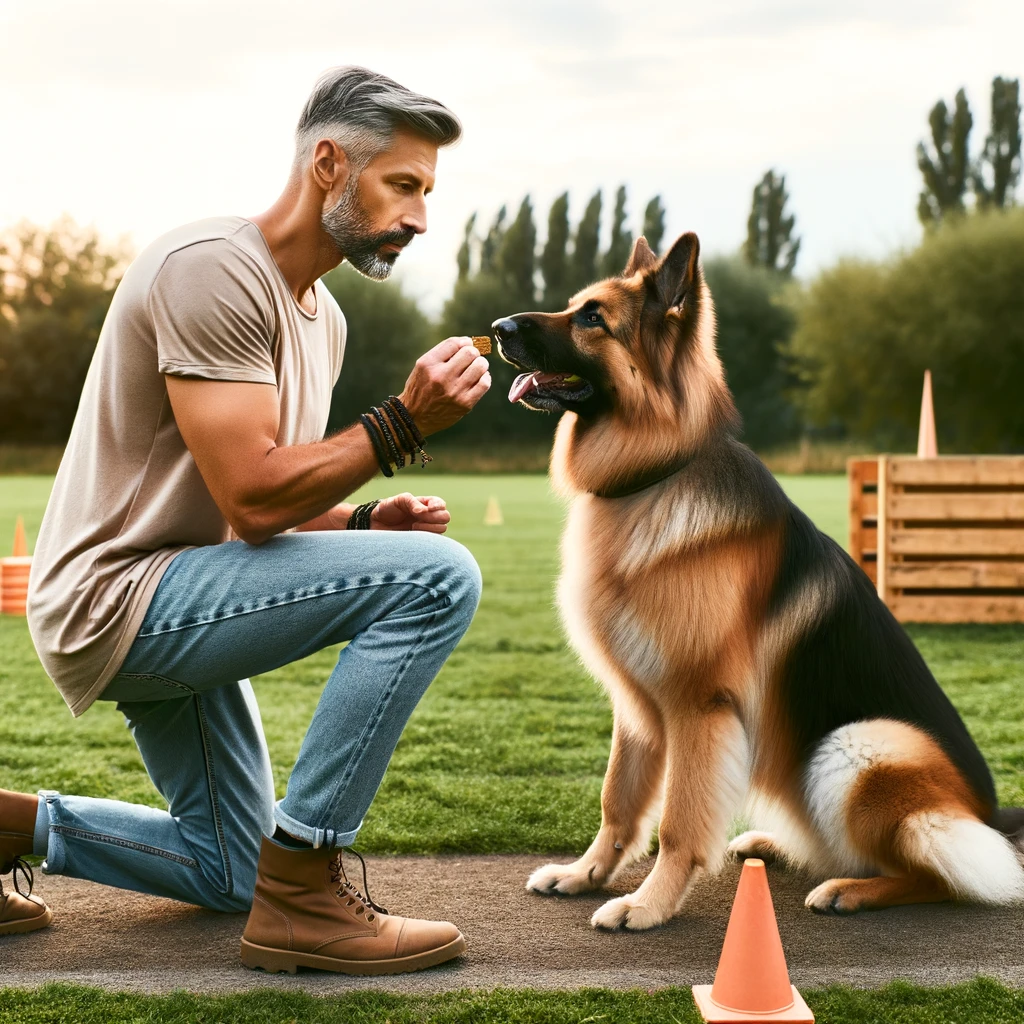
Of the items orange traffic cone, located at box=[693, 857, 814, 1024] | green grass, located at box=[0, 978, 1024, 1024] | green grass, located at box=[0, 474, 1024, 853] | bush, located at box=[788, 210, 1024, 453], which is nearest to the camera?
orange traffic cone, located at box=[693, 857, 814, 1024]

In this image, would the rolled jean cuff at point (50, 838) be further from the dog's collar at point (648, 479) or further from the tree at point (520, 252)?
the tree at point (520, 252)

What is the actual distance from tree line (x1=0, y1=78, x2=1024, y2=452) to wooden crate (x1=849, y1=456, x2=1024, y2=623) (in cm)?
2858

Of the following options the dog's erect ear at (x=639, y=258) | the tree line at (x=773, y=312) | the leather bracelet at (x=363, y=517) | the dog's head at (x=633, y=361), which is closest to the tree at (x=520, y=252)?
the tree line at (x=773, y=312)

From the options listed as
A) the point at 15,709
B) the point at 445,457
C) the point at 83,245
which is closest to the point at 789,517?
the point at 15,709

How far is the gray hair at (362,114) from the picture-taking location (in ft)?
8.50

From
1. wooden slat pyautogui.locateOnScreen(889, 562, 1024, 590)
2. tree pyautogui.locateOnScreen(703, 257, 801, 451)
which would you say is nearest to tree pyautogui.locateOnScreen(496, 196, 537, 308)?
tree pyautogui.locateOnScreen(703, 257, 801, 451)

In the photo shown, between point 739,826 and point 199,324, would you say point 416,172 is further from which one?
point 739,826

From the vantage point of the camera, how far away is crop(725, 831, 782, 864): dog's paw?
11.1ft

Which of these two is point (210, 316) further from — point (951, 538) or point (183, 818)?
point (951, 538)

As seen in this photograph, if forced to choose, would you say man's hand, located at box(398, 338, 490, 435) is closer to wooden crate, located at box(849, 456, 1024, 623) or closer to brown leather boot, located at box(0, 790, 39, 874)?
brown leather boot, located at box(0, 790, 39, 874)

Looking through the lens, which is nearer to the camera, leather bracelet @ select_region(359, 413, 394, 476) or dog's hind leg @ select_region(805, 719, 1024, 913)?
leather bracelet @ select_region(359, 413, 394, 476)

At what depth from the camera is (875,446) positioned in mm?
40406

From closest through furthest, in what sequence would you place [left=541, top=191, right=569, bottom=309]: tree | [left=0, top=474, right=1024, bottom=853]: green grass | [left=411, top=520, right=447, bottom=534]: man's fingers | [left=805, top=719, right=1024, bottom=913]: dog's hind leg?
[left=805, top=719, right=1024, bottom=913]: dog's hind leg, [left=411, top=520, right=447, bottom=534]: man's fingers, [left=0, top=474, right=1024, bottom=853]: green grass, [left=541, top=191, right=569, bottom=309]: tree

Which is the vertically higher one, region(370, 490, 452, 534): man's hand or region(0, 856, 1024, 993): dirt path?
region(370, 490, 452, 534): man's hand
